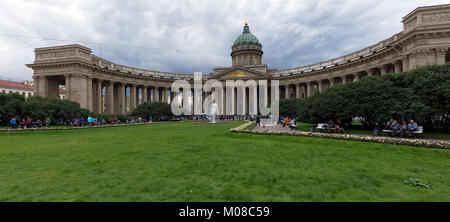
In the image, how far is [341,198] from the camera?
13.2 feet

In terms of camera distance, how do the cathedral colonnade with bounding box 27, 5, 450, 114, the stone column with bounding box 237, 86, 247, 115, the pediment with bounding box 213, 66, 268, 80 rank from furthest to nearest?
the stone column with bounding box 237, 86, 247, 115
the pediment with bounding box 213, 66, 268, 80
the cathedral colonnade with bounding box 27, 5, 450, 114

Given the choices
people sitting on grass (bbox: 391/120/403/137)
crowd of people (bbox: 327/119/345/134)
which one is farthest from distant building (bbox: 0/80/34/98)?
people sitting on grass (bbox: 391/120/403/137)

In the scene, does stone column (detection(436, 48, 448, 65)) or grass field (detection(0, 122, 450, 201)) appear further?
stone column (detection(436, 48, 448, 65))

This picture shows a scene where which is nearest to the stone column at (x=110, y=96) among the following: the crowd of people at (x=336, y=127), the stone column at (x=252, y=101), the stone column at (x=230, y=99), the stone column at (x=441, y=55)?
the stone column at (x=230, y=99)

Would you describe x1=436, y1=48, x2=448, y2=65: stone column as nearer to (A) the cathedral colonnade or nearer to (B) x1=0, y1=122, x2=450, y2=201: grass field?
(A) the cathedral colonnade

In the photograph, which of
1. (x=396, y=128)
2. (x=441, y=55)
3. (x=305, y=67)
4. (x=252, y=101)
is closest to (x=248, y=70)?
(x=252, y=101)

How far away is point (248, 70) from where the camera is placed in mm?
54438

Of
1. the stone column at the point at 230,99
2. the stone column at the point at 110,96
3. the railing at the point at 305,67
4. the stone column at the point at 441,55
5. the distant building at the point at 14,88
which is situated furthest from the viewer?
the distant building at the point at 14,88

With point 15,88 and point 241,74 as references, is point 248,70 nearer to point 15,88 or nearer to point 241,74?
point 241,74

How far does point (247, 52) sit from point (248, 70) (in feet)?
46.9

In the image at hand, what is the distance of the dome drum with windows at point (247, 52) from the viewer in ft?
217

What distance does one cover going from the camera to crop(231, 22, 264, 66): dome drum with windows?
217 ft

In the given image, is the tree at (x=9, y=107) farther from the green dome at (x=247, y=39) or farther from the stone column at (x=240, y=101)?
the green dome at (x=247, y=39)

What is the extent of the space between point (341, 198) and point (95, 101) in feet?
163
